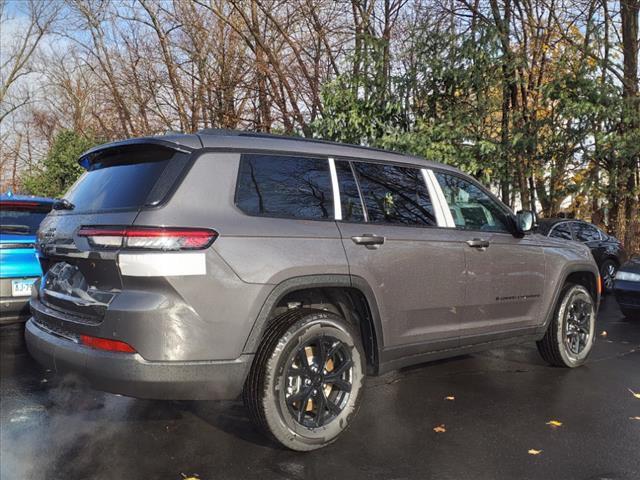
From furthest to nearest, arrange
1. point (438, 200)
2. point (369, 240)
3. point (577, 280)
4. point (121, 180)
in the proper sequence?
1. point (577, 280)
2. point (438, 200)
3. point (369, 240)
4. point (121, 180)

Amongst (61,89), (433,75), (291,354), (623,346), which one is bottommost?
(623,346)

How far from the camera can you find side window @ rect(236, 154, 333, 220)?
10.9 ft

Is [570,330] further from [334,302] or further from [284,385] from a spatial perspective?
[284,385]

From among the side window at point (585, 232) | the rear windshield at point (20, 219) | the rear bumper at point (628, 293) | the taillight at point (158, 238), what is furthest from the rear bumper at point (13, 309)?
the side window at point (585, 232)

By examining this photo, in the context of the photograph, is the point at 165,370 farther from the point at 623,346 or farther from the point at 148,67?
the point at 148,67

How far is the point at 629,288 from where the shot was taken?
8.09 metres

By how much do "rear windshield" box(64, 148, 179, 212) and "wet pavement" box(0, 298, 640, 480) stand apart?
3.64 ft

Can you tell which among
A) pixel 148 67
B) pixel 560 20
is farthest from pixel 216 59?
pixel 560 20

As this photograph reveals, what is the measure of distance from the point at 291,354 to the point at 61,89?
31.5 metres

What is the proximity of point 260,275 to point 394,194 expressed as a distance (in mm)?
1374

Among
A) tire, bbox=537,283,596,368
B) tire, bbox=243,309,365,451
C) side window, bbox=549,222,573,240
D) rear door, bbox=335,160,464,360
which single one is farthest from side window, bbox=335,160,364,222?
side window, bbox=549,222,573,240

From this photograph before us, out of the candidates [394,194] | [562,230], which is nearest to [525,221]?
[394,194]

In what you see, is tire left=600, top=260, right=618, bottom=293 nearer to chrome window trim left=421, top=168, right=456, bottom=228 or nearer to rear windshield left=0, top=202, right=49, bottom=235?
chrome window trim left=421, top=168, right=456, bottom=228

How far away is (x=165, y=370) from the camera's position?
2.98m
